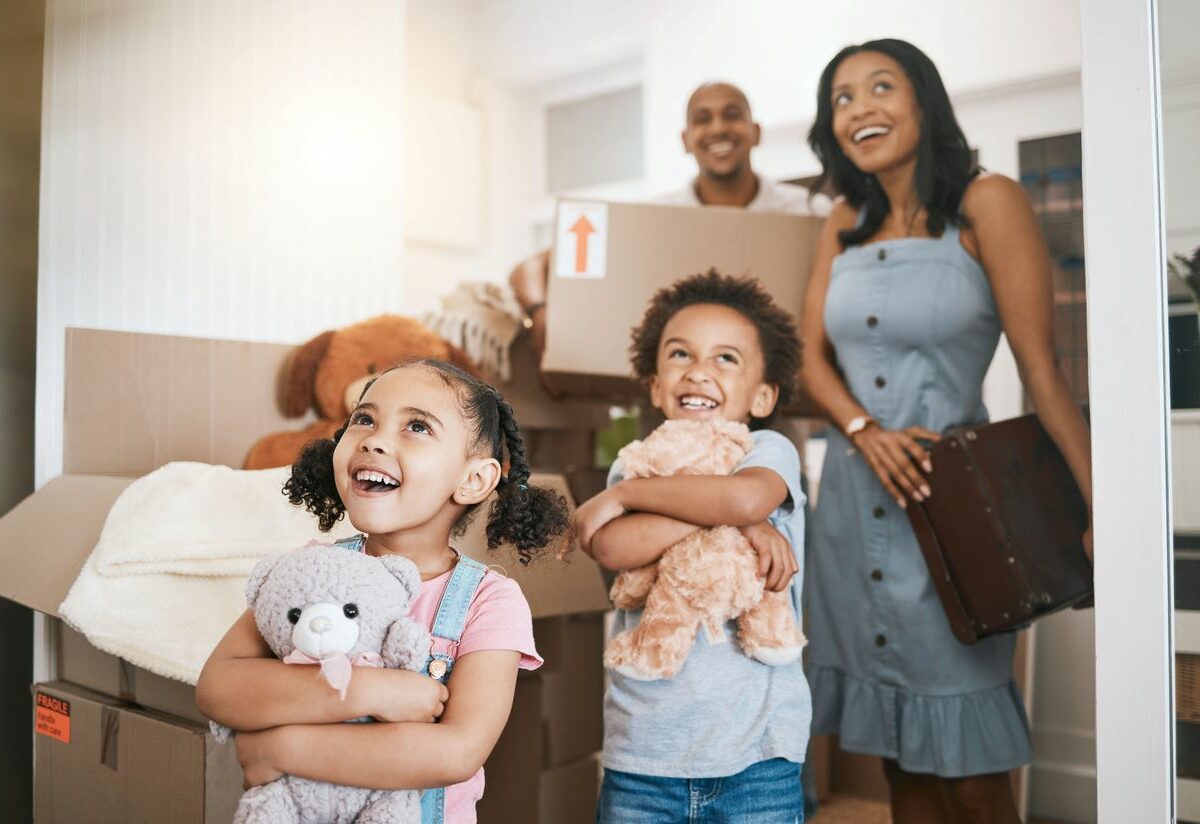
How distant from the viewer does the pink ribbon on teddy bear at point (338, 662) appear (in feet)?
2.37

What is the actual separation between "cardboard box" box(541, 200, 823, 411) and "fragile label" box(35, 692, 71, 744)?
2.74ft

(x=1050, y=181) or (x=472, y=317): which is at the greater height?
(x=1050, y=181)

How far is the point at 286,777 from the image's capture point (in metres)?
0.76

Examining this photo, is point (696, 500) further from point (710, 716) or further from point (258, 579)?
point (258, 579)

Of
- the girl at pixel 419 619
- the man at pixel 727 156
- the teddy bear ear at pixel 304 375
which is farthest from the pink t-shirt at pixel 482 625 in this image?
the man at pixel 727 156

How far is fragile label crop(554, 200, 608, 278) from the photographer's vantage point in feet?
5.22

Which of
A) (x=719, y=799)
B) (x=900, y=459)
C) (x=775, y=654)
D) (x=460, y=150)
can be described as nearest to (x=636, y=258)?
(x=900, y=459)

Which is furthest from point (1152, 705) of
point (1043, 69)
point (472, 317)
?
point (1043, 69)

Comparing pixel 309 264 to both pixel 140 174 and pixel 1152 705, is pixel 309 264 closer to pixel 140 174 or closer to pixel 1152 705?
pixel 140 174

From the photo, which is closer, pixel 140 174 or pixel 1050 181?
pixel 140 174

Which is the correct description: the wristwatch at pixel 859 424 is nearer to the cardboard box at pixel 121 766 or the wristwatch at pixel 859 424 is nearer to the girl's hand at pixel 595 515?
the girl's hand at pixel 595 515

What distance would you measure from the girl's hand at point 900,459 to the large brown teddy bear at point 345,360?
0.68 meters

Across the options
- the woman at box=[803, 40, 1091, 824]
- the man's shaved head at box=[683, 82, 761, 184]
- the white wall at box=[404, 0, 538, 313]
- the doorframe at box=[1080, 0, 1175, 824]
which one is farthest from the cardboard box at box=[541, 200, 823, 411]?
the white wall at box=[404, 0, 538, 313]

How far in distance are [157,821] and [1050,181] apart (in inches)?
82.0
